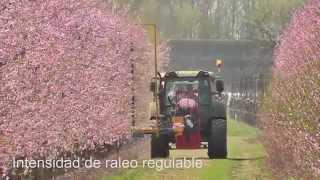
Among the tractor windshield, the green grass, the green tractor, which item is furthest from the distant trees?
the green tractor

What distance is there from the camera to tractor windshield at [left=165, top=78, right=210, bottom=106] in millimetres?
20109

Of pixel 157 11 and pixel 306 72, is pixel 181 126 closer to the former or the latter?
pixel 306 72

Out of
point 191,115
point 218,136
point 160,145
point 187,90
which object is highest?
point 187,90

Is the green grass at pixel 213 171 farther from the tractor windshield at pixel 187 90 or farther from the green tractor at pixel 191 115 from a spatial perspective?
the green tractor at pixel 191 115

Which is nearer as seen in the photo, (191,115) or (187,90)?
(191,115)

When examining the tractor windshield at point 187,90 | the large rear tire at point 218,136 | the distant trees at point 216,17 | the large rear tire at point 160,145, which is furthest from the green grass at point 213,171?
the distant trees at point 216,17

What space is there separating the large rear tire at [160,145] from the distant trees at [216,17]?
20.0 metres

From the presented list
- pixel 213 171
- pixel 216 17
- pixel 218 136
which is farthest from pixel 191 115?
pixel 216 17

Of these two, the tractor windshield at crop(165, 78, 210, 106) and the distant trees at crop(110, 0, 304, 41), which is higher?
the distant trees at crop(110, 0, 304, 41)

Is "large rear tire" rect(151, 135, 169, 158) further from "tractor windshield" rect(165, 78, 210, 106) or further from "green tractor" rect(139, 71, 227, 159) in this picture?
"tractor windshield" rect(165, 78, 210, 106)

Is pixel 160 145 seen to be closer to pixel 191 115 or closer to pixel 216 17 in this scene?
pixel 191 115

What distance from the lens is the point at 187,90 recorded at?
21.1 m

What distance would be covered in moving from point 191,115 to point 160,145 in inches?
67.2

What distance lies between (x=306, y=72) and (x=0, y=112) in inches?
222
